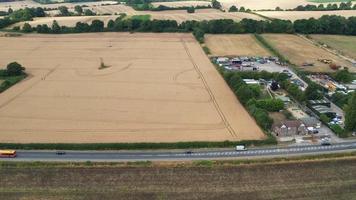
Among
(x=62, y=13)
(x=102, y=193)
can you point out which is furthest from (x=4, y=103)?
(x=62, y=13)

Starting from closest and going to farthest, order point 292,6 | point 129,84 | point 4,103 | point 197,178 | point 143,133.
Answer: point 197,178 → point 143,133 → point 4,103 → point 129,84 → point 292,6

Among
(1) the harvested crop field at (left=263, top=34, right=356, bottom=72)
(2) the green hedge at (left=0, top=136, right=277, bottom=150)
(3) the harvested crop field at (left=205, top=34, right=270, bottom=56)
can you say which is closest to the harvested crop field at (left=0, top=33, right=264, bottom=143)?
(2) the green hedge at (left=0, top=136, right=277, bottom=150)

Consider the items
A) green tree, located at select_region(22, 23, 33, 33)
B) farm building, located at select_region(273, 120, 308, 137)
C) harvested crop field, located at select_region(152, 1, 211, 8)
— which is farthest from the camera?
harvested crop field, located at select_region(152, 1, 211, 8)

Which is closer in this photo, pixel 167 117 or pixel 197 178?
pixel 197 178

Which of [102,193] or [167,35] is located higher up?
[167,35]

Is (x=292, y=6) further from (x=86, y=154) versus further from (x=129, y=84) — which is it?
(x=86, y=154)

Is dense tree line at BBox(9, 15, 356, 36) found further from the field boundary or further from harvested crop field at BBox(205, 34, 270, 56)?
the field boundary

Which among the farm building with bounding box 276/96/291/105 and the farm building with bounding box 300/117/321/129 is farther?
the farm building with bounding box 276/96/291/105
